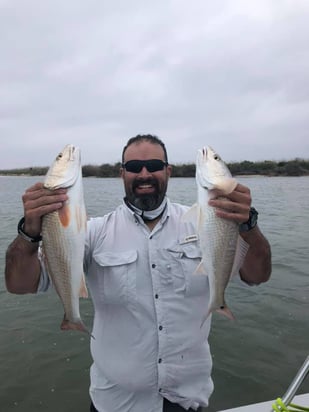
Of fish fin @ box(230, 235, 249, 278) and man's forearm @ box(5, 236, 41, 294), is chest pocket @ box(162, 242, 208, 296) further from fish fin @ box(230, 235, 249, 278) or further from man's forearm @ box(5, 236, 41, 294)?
man's forearm @ box(5, 236, 41, 294)

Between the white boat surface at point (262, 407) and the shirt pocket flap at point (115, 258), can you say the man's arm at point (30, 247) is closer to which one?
the shirt pocket flap at point (115, 258)

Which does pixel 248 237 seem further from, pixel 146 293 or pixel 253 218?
pixel 146 293

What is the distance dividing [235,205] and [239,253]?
1.75 ft

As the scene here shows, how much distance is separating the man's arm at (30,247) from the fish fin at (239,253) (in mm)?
1446

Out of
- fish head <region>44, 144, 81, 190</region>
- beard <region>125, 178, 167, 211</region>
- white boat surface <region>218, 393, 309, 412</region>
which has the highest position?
fish head <region>44, 144, 81, 190</region>

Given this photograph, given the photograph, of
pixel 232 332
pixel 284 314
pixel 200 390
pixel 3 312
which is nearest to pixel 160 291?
pixel 200 390

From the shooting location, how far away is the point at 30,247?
2910 millimetres

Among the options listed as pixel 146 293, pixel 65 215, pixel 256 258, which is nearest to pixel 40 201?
pixel 65 215

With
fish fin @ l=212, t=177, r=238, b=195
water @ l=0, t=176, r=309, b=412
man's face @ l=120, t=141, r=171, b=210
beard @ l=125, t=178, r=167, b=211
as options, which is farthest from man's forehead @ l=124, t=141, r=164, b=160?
water @ l=0, t=176, r=309, b=412

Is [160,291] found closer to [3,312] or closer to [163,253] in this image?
[163,253]

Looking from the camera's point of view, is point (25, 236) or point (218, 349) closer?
point (25, 236)

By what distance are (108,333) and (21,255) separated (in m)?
1.04

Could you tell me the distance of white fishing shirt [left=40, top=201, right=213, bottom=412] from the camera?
319 cm

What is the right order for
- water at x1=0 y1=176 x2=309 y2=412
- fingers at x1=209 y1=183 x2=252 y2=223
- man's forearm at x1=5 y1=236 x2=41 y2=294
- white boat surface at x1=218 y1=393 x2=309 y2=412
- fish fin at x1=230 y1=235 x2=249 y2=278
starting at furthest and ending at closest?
water at x1=0 y1=176 x2=309 y2=412 → white boat surface at x1=218 y1=393 x2=309 y2=412 → fish fin at x1=230 y1=235 x2=249 y2=278 → man's forearm at x1=5 y1=236 x2=41 y2=294 → fingers at x1=209 y1=183 x2=252 y2=223
